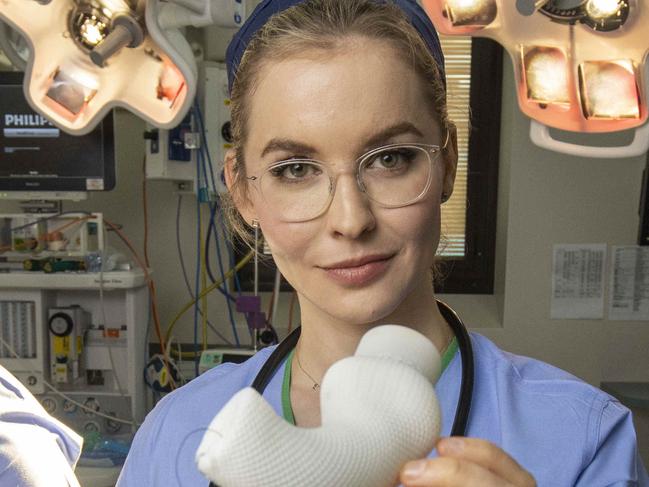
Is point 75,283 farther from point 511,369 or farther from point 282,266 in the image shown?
point 511,369

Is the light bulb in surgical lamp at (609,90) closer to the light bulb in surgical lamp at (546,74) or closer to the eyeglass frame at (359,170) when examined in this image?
the light bulb in surgical lamp at (546,74)

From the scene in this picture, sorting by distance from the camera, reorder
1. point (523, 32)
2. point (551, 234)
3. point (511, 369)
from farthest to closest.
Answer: point (551, 234), point (523, 32), point (511, 369)

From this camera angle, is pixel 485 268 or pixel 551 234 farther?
pixel 485 268

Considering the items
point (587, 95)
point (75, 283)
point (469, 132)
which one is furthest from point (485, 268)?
point (75, 283)

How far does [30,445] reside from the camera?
0.88 m

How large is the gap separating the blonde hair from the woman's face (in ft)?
0.06

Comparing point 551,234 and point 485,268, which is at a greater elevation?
point 551,234

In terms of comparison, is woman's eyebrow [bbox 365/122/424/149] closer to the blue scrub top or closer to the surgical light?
the blue scrub top

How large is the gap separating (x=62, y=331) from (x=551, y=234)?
174cm

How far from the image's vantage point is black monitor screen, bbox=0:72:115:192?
6.37ft

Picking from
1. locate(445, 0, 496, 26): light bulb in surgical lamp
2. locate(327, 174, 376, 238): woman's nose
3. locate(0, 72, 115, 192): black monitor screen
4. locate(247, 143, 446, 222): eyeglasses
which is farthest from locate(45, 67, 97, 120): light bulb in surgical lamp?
locate(327, 174, 376, 238): woman's nose

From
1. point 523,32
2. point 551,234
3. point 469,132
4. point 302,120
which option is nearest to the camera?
point 302,120

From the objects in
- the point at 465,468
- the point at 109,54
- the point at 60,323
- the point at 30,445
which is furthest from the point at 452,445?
the point at 60,323

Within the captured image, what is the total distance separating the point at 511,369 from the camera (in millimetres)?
779
